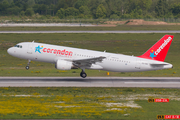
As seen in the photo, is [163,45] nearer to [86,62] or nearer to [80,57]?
[86,62]

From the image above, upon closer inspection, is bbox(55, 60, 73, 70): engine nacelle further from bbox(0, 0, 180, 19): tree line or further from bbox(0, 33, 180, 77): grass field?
bbox(0, 0, 180, 19): tree line

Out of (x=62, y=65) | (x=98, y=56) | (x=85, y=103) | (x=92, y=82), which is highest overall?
(x=98, y=56)

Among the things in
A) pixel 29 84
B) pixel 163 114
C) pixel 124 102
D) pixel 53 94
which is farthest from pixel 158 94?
pixel 29 84

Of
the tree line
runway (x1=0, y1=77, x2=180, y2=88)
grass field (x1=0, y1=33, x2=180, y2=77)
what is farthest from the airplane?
the tree line

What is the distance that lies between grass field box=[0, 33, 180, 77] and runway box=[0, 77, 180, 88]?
3992mm

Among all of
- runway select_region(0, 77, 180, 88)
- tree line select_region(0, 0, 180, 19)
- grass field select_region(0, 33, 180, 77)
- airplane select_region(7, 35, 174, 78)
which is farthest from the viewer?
tree line select_region(0, 0, 180, 19)

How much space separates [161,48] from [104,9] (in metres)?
125

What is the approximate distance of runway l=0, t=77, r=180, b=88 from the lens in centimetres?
3856

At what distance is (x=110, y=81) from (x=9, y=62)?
2632cm

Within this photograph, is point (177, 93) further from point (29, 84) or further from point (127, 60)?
point (29, 84)

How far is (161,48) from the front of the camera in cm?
4166

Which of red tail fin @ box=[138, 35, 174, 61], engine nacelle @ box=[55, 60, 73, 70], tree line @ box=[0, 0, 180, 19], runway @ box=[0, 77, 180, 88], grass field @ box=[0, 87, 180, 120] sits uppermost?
tree line @ box=[0, 0, 180, 19]

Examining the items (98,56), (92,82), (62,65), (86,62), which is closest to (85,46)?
(98,56)

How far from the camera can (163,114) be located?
2492cm
